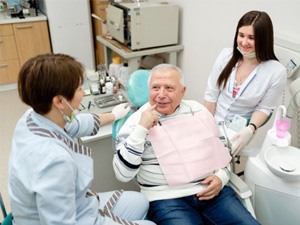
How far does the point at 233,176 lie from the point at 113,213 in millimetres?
643

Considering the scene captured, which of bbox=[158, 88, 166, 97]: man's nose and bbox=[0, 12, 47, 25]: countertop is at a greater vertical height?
bbox=[158, 88, 166, 97]: man's nose

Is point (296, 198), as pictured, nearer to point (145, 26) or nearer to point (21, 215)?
point (21, 215)

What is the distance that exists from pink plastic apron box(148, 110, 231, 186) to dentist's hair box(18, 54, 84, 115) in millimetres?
558

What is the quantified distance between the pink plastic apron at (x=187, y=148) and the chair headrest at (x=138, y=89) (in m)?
0.20

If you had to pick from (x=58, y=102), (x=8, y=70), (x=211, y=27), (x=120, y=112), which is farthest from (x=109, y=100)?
(x=8, y=70)

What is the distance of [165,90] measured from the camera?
1546 mm

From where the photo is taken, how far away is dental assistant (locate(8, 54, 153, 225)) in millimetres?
1004

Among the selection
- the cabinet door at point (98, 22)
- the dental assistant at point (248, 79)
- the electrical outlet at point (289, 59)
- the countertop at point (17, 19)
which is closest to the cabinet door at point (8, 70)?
the countertop at point (17, 19)

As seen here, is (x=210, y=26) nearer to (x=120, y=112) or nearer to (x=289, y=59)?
(x=289, y=59)

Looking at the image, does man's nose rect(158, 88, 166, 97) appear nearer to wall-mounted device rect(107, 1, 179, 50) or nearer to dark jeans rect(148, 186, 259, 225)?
dark jeans rect(148, 186, 259, 225)

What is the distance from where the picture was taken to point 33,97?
1063 mm

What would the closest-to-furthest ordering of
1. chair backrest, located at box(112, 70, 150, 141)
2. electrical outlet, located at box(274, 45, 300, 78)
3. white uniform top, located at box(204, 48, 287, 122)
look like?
chair backrest, located at box(112, 70, 150, 141)
white uniform top, located at box(204, 48, 287, 122)
electrical outlet, located at box(274, 45, 300, 78)

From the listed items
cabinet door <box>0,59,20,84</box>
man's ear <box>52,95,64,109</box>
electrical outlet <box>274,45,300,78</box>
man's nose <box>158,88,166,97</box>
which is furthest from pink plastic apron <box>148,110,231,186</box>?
cabinet door <box>0,59,20,84</box>

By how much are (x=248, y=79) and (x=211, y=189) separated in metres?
0.77
